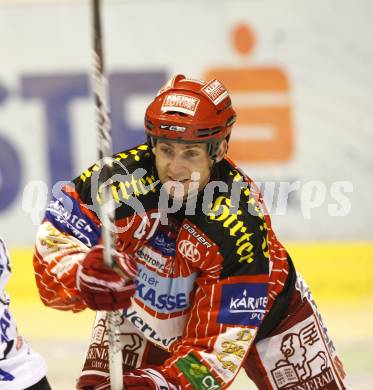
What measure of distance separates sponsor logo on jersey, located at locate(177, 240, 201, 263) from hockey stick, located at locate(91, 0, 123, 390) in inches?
14.2

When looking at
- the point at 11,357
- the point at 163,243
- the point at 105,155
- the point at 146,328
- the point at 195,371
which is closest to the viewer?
the point at 11,357

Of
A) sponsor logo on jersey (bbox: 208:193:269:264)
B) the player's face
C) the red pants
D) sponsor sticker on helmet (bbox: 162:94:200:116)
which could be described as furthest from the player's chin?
the red pants

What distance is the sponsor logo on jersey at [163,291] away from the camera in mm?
3605

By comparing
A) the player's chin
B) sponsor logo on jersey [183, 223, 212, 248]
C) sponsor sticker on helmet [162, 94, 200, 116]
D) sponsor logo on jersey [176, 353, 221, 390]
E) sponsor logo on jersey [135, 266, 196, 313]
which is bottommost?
sponsor logo on jersey [176, 353, 221, 390]

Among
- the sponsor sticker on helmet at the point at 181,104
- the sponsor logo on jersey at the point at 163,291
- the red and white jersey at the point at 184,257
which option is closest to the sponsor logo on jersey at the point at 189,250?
the red and white jersey at the point at 184,257

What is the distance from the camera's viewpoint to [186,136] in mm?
3408

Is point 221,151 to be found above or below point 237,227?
above

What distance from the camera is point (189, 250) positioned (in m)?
3.50

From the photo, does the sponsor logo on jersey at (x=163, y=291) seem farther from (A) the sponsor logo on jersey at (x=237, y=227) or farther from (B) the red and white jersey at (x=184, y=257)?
(A) the sponsor logo on jersey at (x=237, y=227)

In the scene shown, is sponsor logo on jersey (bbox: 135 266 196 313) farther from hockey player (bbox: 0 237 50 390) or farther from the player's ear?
hockey player (bbox: 0 237 50 390)

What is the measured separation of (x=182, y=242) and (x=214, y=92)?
48 cm

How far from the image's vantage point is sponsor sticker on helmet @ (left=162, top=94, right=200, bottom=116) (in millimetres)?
3436

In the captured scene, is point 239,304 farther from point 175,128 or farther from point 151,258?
point 175,128

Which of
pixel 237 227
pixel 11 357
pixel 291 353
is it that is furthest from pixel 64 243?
pixel 291 353
